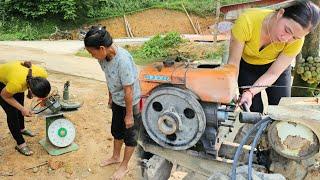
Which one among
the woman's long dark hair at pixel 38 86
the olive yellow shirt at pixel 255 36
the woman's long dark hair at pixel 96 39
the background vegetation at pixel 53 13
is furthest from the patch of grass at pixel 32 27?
the olive yellow shirt at pixel 255 36

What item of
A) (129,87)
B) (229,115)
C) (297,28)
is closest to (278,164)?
(229,115)

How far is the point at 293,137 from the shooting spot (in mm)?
1688

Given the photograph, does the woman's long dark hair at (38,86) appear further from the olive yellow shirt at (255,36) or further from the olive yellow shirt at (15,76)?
the olive yellow shirt at (255,36)

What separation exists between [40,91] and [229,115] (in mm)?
1871

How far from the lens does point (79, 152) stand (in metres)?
3.88

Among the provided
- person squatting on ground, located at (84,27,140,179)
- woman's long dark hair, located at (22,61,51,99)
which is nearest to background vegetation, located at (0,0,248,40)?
woman's long dark hair, located at (22,61,51,99)

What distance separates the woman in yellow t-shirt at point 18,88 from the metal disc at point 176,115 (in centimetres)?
165

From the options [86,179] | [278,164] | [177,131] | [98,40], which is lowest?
[86,179]

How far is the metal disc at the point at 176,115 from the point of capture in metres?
1.86

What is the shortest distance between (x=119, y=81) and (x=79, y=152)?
1177mm

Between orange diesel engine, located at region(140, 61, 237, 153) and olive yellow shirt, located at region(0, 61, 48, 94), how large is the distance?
1.79 m

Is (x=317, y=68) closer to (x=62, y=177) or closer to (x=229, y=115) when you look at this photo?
(x=229, y=115)

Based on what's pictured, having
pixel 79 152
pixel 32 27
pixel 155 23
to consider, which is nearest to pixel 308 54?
pixel 79 152

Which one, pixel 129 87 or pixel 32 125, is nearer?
pixel 129 87
